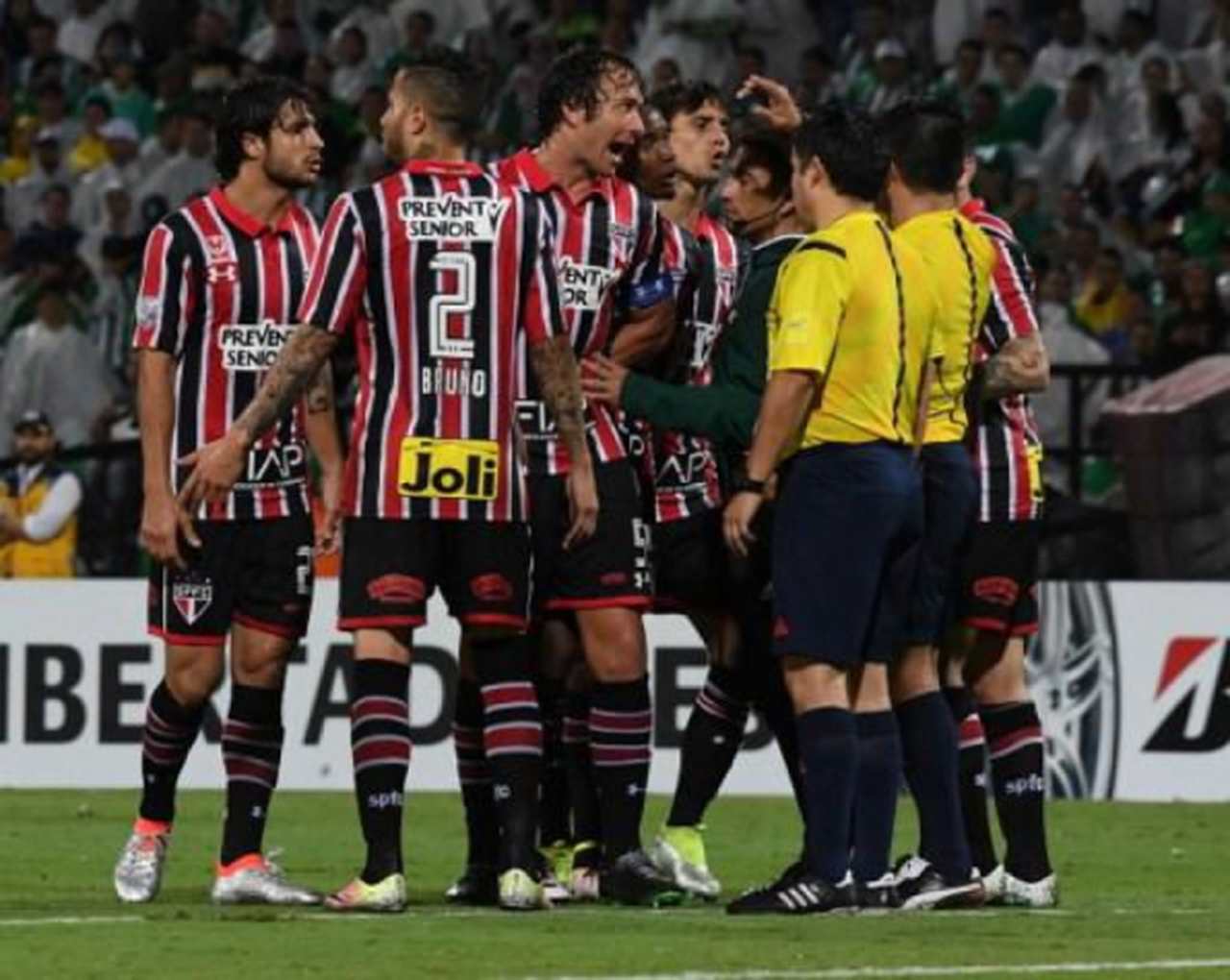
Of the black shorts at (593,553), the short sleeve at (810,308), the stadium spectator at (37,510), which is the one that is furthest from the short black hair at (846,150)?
the stadium spectator at (37,510)

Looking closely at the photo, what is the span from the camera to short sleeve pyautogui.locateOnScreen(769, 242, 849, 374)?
34.9 ft

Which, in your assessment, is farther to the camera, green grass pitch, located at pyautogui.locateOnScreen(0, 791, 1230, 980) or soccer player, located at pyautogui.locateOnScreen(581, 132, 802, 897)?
soccer player, located at pyautogui.locateOnScreen(581, 132, 802, 897)

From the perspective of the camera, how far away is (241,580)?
11648 mm

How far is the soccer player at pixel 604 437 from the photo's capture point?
11.5 metres

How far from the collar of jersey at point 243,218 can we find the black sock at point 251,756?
1.33 metres

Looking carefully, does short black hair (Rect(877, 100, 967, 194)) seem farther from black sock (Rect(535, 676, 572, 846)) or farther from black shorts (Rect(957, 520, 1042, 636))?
black sock (Rect(535, 676, 572, 846))

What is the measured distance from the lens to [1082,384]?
19.8 metres

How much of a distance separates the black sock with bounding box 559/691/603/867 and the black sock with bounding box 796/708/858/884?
1.40 meters

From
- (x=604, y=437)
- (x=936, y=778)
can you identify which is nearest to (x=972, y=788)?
(x=936, y=778)

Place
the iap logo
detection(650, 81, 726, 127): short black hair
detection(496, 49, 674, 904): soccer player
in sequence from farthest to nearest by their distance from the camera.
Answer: the iap logo
detection(650, 81, 726, 127): short black hair
detection(496, 49, 674, 904): soccer player

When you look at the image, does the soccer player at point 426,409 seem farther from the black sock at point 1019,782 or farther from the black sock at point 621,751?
the black sock at point 1019,782

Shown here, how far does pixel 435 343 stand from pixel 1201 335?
10.7m

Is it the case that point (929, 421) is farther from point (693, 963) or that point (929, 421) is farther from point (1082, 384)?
point (1082, 384)

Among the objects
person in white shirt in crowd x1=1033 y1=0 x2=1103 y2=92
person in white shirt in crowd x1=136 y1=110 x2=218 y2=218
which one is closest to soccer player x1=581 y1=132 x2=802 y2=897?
person in white shirt in crowd x1=1033 y1=0 x2=1103 y2=92
